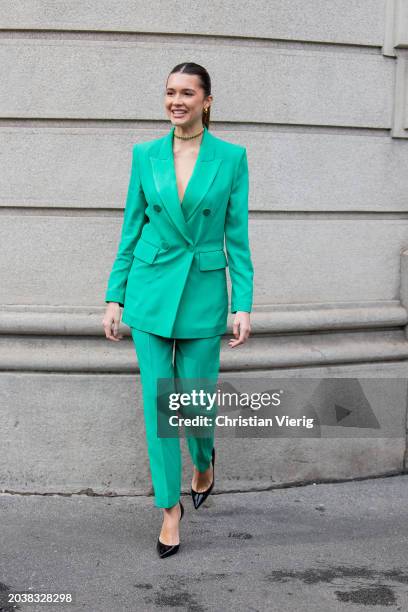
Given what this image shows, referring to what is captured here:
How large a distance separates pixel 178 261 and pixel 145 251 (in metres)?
0.17

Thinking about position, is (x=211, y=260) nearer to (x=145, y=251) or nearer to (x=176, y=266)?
(x=176, y=266)

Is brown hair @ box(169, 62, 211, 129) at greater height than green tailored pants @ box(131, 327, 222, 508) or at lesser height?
greater

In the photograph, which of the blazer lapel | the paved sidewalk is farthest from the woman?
the paved sidewalk

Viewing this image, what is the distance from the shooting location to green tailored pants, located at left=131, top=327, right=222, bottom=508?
4.46 meters

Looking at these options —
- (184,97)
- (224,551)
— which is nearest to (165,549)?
(224,551)

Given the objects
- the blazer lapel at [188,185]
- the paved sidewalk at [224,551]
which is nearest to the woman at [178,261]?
the blazer lapel at [188,185]

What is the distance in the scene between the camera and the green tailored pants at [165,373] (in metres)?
4.46

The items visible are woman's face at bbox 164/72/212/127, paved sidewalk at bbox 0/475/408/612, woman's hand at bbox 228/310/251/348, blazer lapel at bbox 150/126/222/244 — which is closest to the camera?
paved sidewalk at bbox 0/475/408/612

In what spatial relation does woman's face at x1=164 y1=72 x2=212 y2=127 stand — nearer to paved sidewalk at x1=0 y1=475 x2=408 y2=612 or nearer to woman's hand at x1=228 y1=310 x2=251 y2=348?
woman's hand at x1=228 y1=310 x2=251 y2=348

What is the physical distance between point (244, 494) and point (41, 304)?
1.55 m

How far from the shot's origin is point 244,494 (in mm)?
5520

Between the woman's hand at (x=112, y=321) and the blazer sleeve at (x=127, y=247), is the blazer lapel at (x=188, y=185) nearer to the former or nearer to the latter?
the blazer sleeve at (x=127, y=247)

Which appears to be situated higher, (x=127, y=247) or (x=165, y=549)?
(x=127, y=247)

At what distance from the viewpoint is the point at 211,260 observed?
4.42 meters
